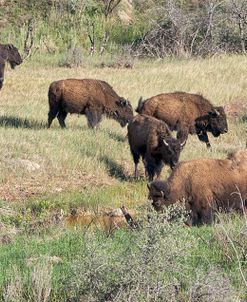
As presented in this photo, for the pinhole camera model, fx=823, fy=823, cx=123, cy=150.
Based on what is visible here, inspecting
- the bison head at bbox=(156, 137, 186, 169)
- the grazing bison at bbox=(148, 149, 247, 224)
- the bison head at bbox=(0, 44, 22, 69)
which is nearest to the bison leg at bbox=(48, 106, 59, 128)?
the bison head at bbox=(0, 44, 22, 69)

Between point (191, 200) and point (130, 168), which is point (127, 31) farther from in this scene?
point (191, 200)

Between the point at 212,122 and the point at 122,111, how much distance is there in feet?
Result: 9.28

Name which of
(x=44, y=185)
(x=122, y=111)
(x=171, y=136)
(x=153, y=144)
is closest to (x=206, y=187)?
(x=171, y=136)

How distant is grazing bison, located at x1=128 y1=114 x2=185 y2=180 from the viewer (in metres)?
15.9

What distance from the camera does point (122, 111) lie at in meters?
21.5

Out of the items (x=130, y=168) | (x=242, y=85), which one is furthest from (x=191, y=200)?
(x=242, y=85)

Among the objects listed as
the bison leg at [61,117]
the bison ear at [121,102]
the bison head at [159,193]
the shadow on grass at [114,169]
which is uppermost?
the bison head at [159,193]

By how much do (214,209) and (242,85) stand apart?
52.5 ft

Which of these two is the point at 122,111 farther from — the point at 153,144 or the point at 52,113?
the point at 153,144

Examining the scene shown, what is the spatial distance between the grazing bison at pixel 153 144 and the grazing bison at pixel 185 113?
5.84 ft

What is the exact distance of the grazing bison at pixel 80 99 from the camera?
68.2 feet

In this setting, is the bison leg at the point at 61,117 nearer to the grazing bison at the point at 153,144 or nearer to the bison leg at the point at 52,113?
the bison leg at the point at 52,113

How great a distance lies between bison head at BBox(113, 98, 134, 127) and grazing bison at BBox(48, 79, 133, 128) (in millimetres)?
41

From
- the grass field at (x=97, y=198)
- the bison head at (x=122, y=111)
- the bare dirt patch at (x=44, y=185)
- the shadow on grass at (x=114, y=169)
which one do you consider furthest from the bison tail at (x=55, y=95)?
the bare dirt patch at (x=44, y=185)
